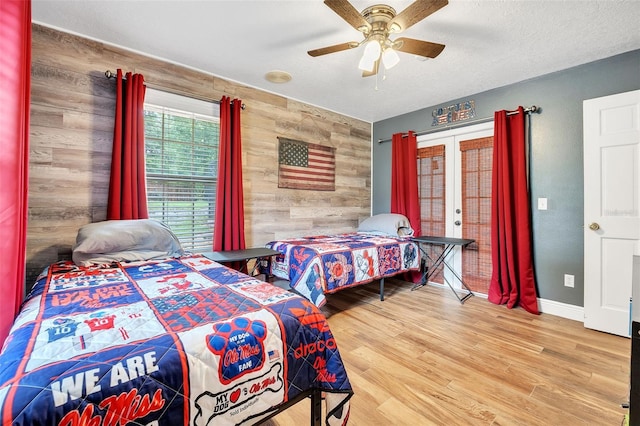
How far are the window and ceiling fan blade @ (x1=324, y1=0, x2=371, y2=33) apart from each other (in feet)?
5.85

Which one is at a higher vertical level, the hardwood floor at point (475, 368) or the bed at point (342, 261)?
the bed at point (342, 261)

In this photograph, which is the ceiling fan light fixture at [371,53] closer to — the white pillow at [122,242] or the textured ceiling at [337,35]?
the textured ceiling at [337,35]

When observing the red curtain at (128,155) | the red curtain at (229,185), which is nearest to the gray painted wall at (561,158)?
the red curtain at (229,185)

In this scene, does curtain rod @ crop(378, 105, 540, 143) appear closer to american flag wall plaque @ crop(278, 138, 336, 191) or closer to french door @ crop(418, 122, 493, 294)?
french door @ crop(418, 122, 493, 294)

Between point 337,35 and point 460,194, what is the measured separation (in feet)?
8.18

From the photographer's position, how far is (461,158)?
3.64 meters

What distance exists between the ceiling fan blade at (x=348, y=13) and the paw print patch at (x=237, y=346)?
1759 millimetres

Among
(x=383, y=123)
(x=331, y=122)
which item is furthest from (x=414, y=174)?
(x=331, y=122)

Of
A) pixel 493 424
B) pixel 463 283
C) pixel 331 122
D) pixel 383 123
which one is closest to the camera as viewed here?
pixel 493 424

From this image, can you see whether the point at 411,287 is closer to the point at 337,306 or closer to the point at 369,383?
the point at 337,306

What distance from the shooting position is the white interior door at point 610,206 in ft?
7.89

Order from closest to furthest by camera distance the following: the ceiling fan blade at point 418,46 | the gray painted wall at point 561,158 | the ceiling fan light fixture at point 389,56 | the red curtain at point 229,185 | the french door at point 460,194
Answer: the ceiling fan blade at point 418,46
the ceiling fan light fixture at point 389,56
the gray painted wall at point 561,158
the red curtain at point 229,185
the french door at point 460,194

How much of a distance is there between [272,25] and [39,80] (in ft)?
6.03

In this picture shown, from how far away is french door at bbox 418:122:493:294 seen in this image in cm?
342
